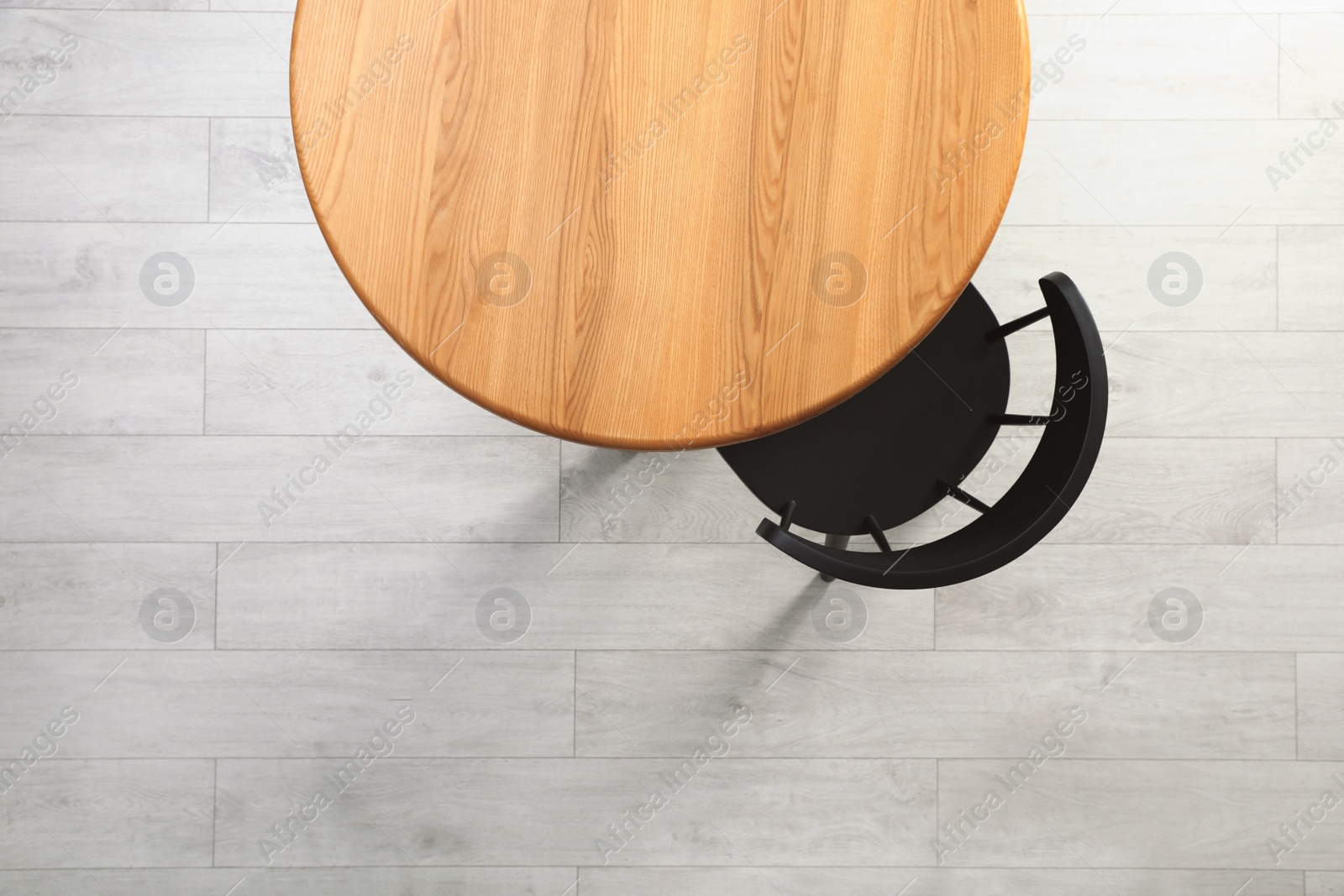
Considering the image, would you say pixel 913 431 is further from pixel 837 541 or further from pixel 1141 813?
pixel 1141 813

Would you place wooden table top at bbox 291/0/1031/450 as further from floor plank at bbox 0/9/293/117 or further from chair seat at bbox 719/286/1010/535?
floor plank at bbox 0/9/293/117

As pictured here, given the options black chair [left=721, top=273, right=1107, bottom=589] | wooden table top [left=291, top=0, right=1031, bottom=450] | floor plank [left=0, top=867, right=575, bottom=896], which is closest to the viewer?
wooden table top [left=291, top=0, right=1031, bottom=450]

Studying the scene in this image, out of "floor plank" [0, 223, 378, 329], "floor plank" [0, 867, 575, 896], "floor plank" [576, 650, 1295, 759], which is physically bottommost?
"floor plank" [0, 867, 575, 896]

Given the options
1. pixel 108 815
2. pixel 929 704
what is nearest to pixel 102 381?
pixel 108 815

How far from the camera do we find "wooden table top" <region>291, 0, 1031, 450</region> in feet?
3.31

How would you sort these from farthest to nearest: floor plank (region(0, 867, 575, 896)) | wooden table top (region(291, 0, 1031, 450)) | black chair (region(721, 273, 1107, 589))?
1. floor plank (region(0, 867, 575, 896))
2. black chair (region(721, 273, 1107, 589))
3. wooden table top (region(291, 0, 1031, 450))

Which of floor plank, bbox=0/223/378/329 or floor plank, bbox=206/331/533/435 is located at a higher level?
floor plank, bbox=0/223/378/329

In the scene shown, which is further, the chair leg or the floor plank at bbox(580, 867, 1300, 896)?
the floor plank at bbox(580, 867, 1300, 896)

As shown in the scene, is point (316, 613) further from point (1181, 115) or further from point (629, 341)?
point (1181, 115)

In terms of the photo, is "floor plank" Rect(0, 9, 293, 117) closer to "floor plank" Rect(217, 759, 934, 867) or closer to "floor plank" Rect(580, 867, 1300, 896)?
"floor plank" Rect(217, 759, 934, 867)

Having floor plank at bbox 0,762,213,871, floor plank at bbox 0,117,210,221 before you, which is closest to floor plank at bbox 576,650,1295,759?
floor plank at bbox 0,762,213,871

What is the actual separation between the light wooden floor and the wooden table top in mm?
718

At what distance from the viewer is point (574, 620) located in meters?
1.70

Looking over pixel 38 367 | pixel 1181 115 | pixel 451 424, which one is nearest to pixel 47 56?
pixel 38 367
